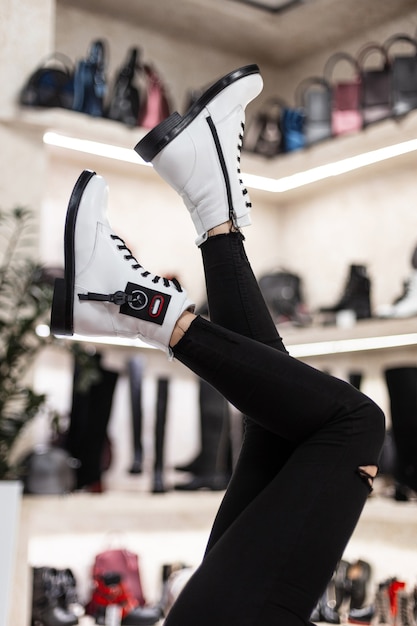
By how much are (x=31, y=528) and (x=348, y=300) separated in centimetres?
144

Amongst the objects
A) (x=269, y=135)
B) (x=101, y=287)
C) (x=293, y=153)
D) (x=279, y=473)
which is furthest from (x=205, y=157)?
(x=269, y=135)

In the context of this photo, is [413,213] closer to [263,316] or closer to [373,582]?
[373,582]

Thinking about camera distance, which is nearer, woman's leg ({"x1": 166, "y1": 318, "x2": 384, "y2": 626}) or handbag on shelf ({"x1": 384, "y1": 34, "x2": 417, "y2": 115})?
woman's leg ({"x1": 166, "y1": 318, "x2": 384, "y2": 626})

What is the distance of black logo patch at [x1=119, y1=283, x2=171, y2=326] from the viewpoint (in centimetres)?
134

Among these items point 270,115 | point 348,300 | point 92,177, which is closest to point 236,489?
point 92,177

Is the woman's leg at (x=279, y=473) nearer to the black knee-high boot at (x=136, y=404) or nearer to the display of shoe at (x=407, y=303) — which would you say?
the display of shoe at (x=407, y=303)

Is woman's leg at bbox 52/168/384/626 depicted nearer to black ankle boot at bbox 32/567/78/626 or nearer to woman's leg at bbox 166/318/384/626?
woman's leg at bbox 166/318/384/626

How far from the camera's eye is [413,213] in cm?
356

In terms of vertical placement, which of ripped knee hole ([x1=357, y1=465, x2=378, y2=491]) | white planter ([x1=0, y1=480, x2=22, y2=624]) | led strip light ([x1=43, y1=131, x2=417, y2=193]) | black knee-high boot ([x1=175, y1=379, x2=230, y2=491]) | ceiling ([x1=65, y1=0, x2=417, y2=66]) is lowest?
white planter ([x1=0, y1=480, x2=22, y2=624])

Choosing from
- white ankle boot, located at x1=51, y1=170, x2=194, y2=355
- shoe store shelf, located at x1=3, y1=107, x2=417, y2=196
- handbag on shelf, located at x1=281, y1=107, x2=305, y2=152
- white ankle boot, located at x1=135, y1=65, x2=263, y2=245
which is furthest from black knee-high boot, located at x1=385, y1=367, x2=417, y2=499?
white ankle boot, located at x1=51, y1=170, x2=194, y2=355

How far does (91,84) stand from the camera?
328 centimetres

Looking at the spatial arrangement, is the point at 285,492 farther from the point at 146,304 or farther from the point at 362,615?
the point at 362,615

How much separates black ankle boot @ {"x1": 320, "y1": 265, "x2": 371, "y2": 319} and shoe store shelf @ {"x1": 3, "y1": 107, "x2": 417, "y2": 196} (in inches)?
18.5

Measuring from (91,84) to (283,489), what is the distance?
2431 mm
